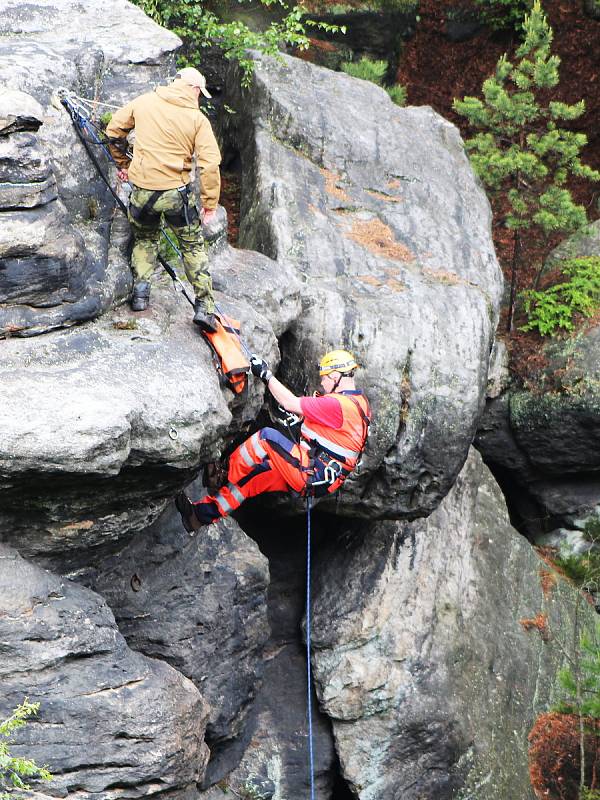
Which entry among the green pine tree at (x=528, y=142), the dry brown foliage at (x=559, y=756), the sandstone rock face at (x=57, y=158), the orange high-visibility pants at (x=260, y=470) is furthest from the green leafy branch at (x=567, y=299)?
the sandstone rock face at (x=57, y=158)

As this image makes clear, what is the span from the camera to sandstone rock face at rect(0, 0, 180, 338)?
7.93 m

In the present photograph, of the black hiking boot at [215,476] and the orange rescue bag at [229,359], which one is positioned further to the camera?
the black hiking boot at [215,476]

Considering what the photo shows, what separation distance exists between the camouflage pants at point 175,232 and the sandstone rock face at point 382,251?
198 cm

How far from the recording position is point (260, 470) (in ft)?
30.8

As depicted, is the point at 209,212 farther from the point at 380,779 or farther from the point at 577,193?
the point at 577,193

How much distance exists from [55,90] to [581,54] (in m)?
12.6

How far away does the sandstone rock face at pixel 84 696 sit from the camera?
7.77m

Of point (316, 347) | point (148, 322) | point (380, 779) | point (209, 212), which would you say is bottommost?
point (380, 779)

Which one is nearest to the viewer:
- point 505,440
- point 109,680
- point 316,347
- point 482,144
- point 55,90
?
point 109,680

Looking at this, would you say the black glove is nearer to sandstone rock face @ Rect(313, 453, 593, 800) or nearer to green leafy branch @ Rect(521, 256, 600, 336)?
sandstone rock face @ Rect(313, 453, 593, 800)

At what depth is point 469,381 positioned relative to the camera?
10.9 m

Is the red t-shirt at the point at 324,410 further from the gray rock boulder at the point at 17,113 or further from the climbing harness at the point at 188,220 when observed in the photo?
the gray rock boulder at the point at 17,113

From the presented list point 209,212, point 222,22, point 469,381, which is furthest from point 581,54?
point 209,212

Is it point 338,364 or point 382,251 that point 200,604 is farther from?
point 382,251
